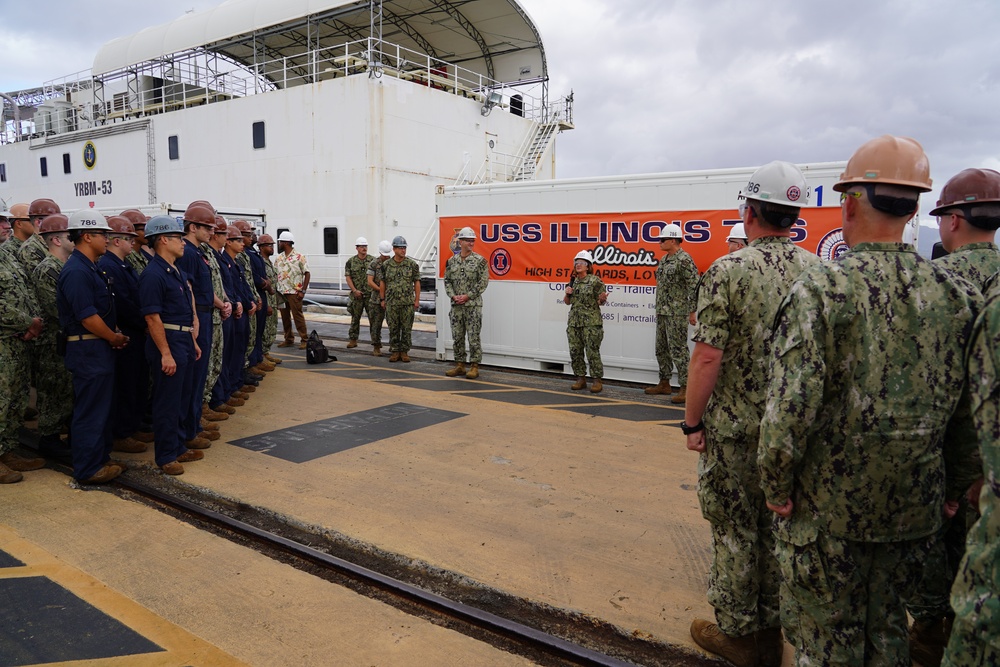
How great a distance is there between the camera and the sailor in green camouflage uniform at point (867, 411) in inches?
70.3

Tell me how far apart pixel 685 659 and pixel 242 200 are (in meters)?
20.4

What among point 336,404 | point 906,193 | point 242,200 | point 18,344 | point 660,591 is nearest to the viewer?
point 906,193

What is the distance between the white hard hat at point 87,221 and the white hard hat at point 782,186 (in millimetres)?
4367

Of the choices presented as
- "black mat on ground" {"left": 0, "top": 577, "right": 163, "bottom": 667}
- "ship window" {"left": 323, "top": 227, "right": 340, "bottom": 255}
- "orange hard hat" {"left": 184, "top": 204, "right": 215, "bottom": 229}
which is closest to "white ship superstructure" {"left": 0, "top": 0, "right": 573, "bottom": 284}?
"ship window" {"left": 323, "top": 227, "right": 340, "bottom": 255}

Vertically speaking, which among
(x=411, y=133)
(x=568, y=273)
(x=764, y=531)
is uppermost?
(x=411, y=133)

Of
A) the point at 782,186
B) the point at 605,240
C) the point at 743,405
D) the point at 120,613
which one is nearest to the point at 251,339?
the point at 605,240

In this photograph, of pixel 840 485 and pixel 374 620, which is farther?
pixel 374 620

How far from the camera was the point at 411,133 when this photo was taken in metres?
17.9

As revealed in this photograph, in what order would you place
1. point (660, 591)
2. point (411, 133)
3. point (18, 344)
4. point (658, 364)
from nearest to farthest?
1. point (660, 591)
2. point (18, 344)
3. point (658, 364)
4. point (411, 133)

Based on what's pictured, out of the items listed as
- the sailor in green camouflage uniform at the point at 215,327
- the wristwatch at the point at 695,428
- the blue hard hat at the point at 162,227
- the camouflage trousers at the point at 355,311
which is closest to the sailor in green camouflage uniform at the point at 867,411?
the wristwatch at the point at 695,428

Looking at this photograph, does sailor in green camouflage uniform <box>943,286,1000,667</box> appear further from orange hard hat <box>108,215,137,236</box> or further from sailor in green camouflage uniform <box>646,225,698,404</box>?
sailor in green camouflage uniform <box>646,225,698,404</box>

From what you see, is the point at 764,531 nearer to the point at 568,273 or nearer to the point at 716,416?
the point at 716,416

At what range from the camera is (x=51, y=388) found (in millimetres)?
5094

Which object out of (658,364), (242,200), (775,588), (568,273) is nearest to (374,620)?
(775,588)
